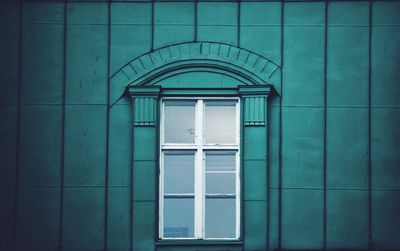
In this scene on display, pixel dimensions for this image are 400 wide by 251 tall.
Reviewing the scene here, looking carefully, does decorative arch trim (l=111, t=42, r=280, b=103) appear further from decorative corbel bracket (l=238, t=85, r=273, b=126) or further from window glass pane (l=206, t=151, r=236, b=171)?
window glass pane (l=206, t=151, r=236, b=171)

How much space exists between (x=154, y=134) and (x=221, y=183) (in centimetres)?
96

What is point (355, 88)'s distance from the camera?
31.4ft

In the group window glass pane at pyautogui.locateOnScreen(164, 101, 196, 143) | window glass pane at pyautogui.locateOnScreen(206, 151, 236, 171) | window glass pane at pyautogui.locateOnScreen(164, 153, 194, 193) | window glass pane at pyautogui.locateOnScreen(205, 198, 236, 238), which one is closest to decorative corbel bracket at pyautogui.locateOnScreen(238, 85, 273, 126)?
window glass pane at pyautogui.locateOnScreen(206, 151, 236, 171)

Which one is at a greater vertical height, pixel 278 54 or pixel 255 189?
pixel 278 54

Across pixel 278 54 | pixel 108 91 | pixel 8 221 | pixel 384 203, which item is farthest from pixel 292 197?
pixel 8 221

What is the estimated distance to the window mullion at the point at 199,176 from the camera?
9442 mm

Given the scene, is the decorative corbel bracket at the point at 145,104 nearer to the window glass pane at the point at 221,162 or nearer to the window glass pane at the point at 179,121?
the window glass pane at the point at 179,121

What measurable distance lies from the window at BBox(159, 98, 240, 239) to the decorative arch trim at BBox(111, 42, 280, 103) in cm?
Answer: 33

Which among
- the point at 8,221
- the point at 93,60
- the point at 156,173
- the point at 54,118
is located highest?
the point at 93,60

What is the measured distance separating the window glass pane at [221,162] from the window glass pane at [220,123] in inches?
5.6

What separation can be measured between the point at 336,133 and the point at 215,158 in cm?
142

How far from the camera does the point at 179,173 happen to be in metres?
9.57

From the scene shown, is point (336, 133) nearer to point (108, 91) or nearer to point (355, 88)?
point (355, 88)

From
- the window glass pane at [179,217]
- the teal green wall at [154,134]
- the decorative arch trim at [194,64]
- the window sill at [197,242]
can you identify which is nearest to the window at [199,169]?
the window glass pane at [179,217]
